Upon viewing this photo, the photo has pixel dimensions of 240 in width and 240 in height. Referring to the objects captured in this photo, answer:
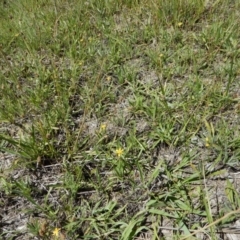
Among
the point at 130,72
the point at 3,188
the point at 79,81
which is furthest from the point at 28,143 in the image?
the point at 130,72

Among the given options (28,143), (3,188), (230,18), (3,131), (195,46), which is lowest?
(3,188)

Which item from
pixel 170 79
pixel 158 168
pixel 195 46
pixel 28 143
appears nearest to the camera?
pixel 158 168

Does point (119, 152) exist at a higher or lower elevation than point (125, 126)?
lower

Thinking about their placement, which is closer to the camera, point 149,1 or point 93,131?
point 93,131

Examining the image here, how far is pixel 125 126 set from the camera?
182cm

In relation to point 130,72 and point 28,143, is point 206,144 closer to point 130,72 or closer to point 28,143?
point 130,72

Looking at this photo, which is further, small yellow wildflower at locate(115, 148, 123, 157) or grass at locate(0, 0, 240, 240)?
small yellow wildflower at locate(115, 148, 123, 157)

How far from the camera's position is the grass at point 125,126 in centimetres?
143

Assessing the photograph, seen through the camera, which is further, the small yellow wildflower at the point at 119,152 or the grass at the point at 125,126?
the small yellow wildflower at the point at 119,152

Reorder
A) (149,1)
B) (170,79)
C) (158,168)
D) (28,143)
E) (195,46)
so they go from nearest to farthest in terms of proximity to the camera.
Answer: (158,168), (28,143), (170,79), (195,46), (149,1)

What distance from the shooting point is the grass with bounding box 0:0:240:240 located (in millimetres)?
1428

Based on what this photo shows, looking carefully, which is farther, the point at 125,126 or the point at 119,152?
the point at 125,126

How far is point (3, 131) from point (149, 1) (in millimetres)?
1680

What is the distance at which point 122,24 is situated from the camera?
8.70ft
